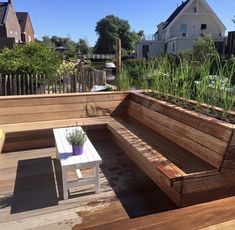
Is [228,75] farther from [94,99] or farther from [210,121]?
[94,99]

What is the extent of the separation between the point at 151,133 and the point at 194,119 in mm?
871

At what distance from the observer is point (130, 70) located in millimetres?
5082

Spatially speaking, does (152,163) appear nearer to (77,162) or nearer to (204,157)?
(204,157)

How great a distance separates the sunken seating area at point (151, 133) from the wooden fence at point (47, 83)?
2.72 meters

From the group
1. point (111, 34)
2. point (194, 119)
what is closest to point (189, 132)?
point (194, 119)

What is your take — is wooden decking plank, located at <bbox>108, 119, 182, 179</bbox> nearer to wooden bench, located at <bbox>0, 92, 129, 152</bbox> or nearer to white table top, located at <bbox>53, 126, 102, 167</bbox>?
wooden bench, located at <bbox>0, 92, 129, 152</bbox>

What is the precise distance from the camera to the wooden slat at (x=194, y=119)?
2.31m

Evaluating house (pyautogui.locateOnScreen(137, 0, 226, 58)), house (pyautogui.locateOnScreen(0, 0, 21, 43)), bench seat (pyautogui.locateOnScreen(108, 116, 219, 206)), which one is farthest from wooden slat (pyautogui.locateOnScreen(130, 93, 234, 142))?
house (pyautogui.locateOnScreen(0, 0, 21, 43))

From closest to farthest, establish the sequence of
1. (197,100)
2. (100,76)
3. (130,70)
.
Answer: (197,100) < (130,70) < (100,76)

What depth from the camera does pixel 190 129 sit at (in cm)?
277

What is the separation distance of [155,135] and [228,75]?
1095 millimetres

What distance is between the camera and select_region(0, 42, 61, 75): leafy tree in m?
6.98

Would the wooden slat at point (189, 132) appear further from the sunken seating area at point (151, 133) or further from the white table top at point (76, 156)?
the white table top at point (76, 156)

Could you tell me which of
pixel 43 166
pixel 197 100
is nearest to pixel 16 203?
pixel 43 166
